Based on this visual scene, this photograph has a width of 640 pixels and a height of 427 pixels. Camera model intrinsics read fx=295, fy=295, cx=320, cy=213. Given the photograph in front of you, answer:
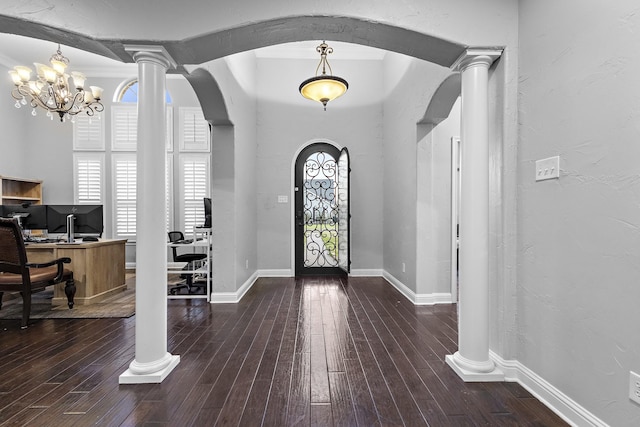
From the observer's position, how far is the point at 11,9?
1882 millimetres

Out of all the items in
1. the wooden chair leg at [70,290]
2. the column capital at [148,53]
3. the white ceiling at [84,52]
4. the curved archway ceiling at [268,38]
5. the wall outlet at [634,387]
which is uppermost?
the white ceiling at [84,52]

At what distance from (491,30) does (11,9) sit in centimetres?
317

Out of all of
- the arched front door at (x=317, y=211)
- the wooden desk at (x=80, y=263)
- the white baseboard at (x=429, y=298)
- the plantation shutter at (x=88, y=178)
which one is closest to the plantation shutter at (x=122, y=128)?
the plantation shutter at (x=88, y=178)

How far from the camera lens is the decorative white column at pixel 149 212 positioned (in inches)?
81.1

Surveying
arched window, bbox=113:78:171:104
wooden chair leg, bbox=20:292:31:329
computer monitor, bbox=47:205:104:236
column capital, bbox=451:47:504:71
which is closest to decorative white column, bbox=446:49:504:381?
column capital, bbox=451:47:504:71

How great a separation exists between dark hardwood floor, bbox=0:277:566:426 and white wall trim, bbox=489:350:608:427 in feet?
0.20

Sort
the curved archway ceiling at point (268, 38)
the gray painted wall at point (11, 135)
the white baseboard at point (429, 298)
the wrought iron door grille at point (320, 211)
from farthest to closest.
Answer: the gray painted wall at point (11, 135) → the wrought iron door grille at point (320, 211) → the white baseboard at point (429, 298) → the curved archway ceiling at point (268, 38)

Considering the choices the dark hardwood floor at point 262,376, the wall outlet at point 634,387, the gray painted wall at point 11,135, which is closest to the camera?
the wall outlet at point 634,387

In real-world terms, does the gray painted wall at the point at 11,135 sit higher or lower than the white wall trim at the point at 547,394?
higher

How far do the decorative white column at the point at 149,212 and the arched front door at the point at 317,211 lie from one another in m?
3.36

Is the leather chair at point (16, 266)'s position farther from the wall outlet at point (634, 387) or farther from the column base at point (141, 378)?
the wall outlet at point (634, 387)

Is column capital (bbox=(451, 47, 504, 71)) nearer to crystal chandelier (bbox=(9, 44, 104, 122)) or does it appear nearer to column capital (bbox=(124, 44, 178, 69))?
column capital (bbox=(124, 44, 178, 69))

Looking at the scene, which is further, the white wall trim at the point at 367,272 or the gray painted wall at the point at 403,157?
the white wall trim at the point at 367,272

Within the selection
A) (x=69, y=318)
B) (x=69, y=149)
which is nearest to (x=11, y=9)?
(x=69, y=318)
